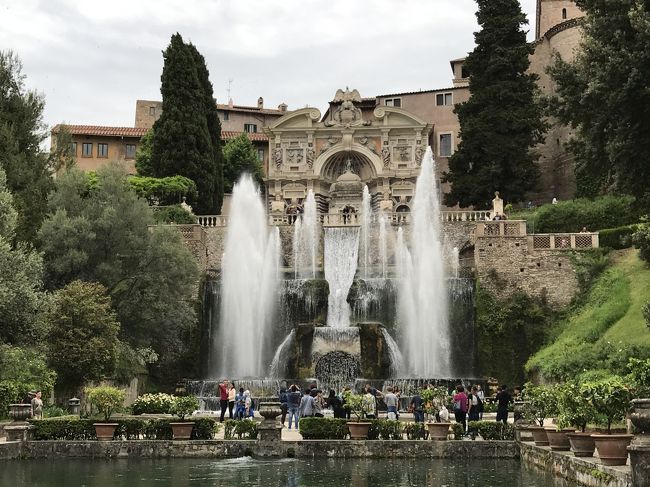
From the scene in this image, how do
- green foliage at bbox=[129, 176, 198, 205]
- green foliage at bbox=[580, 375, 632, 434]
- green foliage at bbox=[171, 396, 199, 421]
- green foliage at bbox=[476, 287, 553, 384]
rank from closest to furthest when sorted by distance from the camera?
1. green foliage at bbox=[580, 375, 632, 434]
2. green foliage at bbox=[171, 396, 199, 421]
3. green foliage at bbox=[476, 287, 553, 384]
4. green foliage at bbox=[129, 176, 198, 205]

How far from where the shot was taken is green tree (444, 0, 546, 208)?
45562 millimetres

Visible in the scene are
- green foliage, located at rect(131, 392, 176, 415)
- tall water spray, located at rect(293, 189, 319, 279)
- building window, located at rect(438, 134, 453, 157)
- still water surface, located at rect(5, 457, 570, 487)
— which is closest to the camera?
still water surface, located at rect(5, 457, 570, 487)

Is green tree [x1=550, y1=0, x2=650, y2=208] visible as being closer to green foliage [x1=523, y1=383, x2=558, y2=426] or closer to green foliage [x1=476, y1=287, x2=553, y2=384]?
green foliage [x1=523, y1=383, x2=558, y2=426]

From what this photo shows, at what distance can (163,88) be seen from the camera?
5028 cm

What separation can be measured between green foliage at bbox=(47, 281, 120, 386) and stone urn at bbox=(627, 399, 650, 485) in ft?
63.2

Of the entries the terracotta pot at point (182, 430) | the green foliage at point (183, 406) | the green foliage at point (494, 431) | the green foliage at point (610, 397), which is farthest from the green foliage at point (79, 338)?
the green foliage at point (610, 397)

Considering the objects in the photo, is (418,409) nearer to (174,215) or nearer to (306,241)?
(306,241)

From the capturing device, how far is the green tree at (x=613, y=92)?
68.8 feet

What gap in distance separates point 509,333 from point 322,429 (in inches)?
704

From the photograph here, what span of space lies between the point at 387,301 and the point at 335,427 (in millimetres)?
17527

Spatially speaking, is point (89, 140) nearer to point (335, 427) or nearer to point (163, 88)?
point (163, 88)

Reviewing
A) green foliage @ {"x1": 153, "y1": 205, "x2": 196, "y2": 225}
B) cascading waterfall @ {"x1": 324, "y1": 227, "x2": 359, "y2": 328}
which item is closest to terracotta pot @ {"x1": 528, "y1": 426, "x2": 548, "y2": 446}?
cascading waterfall @ {"x1": 324, "y1": 227, "x2": 359, "y2": 328}

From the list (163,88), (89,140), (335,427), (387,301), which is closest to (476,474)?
(335,427)

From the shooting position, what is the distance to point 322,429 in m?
19.5
